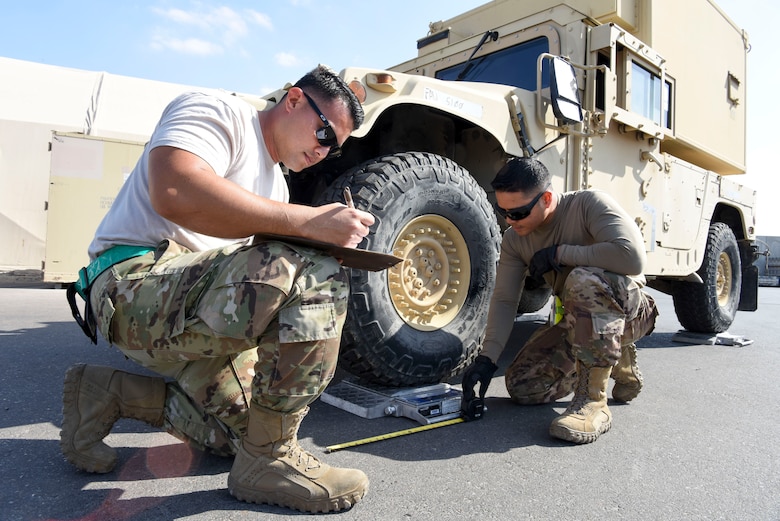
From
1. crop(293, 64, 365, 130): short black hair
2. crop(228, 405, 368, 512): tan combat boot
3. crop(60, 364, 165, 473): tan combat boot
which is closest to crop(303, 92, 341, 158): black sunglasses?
crop(293, 64, 365, 130): short black hair

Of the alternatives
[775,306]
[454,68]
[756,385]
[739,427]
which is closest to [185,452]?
[739,427]

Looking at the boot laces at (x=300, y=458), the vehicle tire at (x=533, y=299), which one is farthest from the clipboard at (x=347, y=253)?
the vehicle tire at (x=533, y=299)

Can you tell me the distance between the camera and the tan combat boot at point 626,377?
2633mm

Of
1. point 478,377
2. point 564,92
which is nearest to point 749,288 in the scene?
point 564,92

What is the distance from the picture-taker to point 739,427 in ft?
7.77

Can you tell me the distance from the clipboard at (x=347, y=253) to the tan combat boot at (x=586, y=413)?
0.98 meters

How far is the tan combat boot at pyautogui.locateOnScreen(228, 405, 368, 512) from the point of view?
1457 millimetres

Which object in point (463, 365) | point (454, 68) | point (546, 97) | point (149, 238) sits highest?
point (454, 68)

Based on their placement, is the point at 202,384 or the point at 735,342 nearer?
the point at 202,384

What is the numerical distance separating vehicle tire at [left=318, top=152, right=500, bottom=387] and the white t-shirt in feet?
2.46

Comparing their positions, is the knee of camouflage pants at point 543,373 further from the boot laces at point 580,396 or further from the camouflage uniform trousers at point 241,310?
the camouflage uniform trousers at point 241,310

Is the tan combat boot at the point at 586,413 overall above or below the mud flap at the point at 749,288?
below

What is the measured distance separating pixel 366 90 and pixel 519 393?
1519mm

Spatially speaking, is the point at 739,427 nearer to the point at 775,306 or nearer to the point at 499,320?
the point at 499,320
